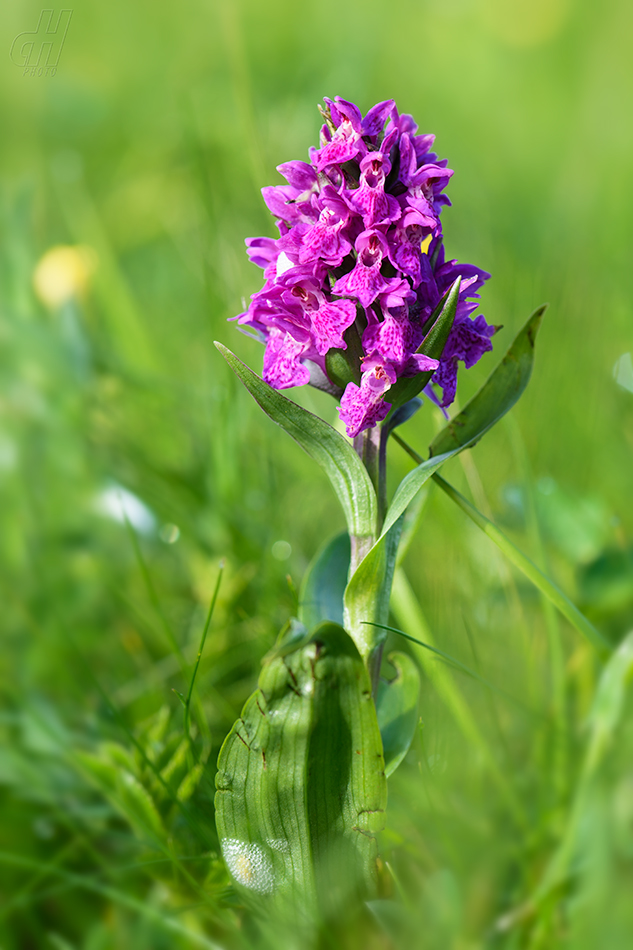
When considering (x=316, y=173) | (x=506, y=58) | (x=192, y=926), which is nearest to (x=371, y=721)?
(x=192, y=926)

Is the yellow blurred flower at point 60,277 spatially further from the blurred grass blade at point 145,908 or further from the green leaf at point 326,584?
the blurred grass blade at point 145,908

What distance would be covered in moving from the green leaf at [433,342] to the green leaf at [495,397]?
0.06 m

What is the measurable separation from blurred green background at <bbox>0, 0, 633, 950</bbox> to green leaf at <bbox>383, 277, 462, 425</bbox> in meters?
0.28

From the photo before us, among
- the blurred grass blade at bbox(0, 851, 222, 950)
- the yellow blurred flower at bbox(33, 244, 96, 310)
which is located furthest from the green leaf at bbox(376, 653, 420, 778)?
the yellow blurred flower at bbox(33, 244, 96, 310)

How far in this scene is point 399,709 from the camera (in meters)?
0.93

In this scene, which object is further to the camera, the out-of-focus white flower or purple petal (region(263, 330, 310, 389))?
the out-of-focus white flower

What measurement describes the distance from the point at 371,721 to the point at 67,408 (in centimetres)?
137

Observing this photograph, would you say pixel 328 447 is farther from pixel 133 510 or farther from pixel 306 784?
pixel 133 510

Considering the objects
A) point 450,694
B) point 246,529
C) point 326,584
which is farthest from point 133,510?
point 450,694

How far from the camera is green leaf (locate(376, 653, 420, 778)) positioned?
89 cm

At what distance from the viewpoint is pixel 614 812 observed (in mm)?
1006

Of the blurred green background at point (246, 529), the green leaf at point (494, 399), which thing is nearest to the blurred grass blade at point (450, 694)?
the blurred green background at point (246, 529)

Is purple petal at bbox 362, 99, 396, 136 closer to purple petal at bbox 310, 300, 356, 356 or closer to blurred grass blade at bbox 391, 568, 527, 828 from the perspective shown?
purple petal at bbox 310, 300, 356, 356

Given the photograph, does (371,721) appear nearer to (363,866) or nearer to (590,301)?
(363,866)
